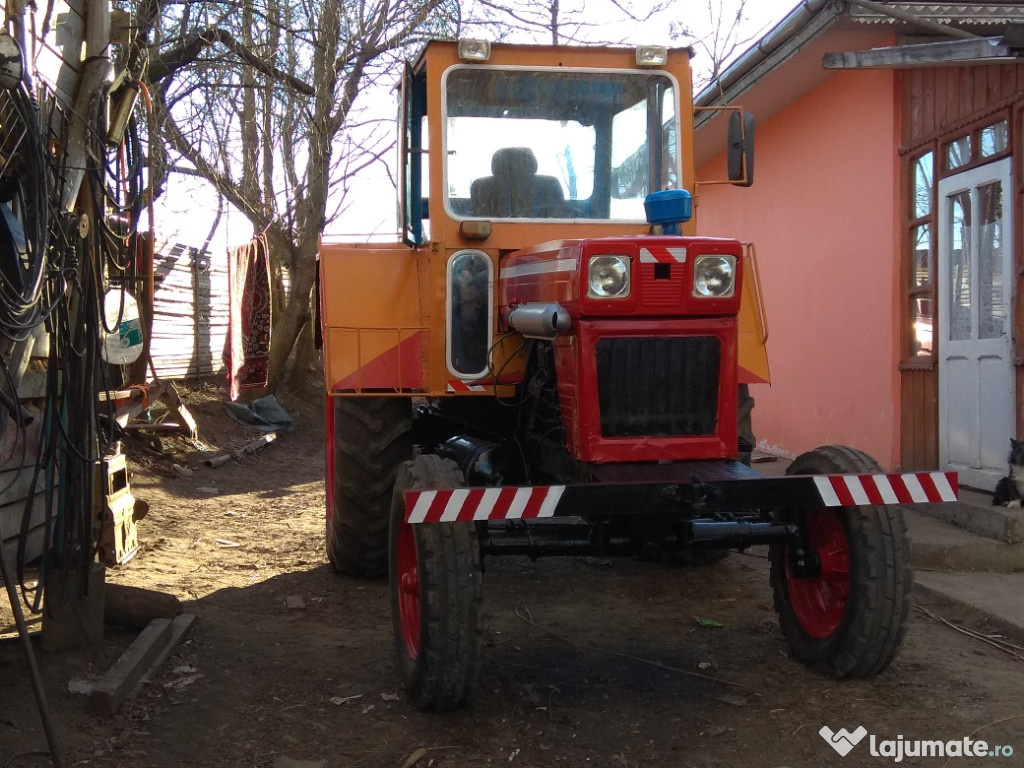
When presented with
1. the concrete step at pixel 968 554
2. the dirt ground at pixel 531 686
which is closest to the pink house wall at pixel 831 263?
the concrete step at pixel 968 554

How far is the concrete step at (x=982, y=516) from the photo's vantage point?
5770 mm

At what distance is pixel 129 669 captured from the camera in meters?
4.06

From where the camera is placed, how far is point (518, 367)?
16.3ft

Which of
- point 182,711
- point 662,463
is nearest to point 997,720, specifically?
point 662,463

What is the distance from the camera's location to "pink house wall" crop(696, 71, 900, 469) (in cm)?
791

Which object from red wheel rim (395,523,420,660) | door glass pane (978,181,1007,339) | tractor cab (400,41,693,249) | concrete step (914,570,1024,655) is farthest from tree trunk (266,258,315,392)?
red wheel rim (395,523,420,660)

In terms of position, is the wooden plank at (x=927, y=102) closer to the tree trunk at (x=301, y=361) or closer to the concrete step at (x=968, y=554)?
the concrete step at (x=968, y=554)

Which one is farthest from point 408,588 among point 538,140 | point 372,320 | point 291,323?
point 291,323

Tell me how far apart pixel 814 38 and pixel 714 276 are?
14.4 ft

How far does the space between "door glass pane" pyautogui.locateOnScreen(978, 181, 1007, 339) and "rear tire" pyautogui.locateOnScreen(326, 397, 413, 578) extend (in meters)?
3.82

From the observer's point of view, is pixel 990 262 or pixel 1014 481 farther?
pixel 990 262

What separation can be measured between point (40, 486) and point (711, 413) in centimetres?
382

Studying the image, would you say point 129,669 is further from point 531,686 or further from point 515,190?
point 515,190

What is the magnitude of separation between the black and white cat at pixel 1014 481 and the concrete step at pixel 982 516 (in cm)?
8
